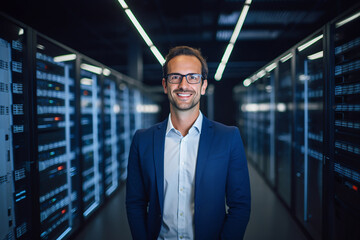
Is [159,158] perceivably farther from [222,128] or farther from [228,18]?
[228,18]

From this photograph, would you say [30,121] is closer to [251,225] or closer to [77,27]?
[251,225]

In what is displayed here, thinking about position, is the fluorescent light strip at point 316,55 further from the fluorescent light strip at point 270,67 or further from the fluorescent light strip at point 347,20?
the fluorescent light strip at point 270,67

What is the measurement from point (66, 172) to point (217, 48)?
23.9ft

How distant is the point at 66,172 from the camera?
277cm

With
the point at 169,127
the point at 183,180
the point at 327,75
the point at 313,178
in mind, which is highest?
the point at 327,75

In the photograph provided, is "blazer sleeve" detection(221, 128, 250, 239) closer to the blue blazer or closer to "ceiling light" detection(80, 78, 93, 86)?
the blue blazer

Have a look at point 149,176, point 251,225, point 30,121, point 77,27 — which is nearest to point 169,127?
point 149,176

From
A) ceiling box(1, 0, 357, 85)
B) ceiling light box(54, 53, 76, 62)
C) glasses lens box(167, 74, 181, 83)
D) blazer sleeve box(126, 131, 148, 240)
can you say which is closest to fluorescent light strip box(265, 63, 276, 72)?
ceiling box(1, 0, 357, 85)

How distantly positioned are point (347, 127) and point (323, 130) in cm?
35

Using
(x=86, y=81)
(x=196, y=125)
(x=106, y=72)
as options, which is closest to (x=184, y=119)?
(x=196, y=125)

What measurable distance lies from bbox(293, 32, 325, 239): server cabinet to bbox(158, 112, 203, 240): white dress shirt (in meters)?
1.89

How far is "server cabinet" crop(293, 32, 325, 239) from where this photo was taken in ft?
8.44

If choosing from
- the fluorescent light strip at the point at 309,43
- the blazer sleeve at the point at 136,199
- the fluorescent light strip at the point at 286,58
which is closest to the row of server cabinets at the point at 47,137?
the blazer sleeve at the point at 136,199

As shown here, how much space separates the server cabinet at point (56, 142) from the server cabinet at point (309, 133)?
9.40 ft
